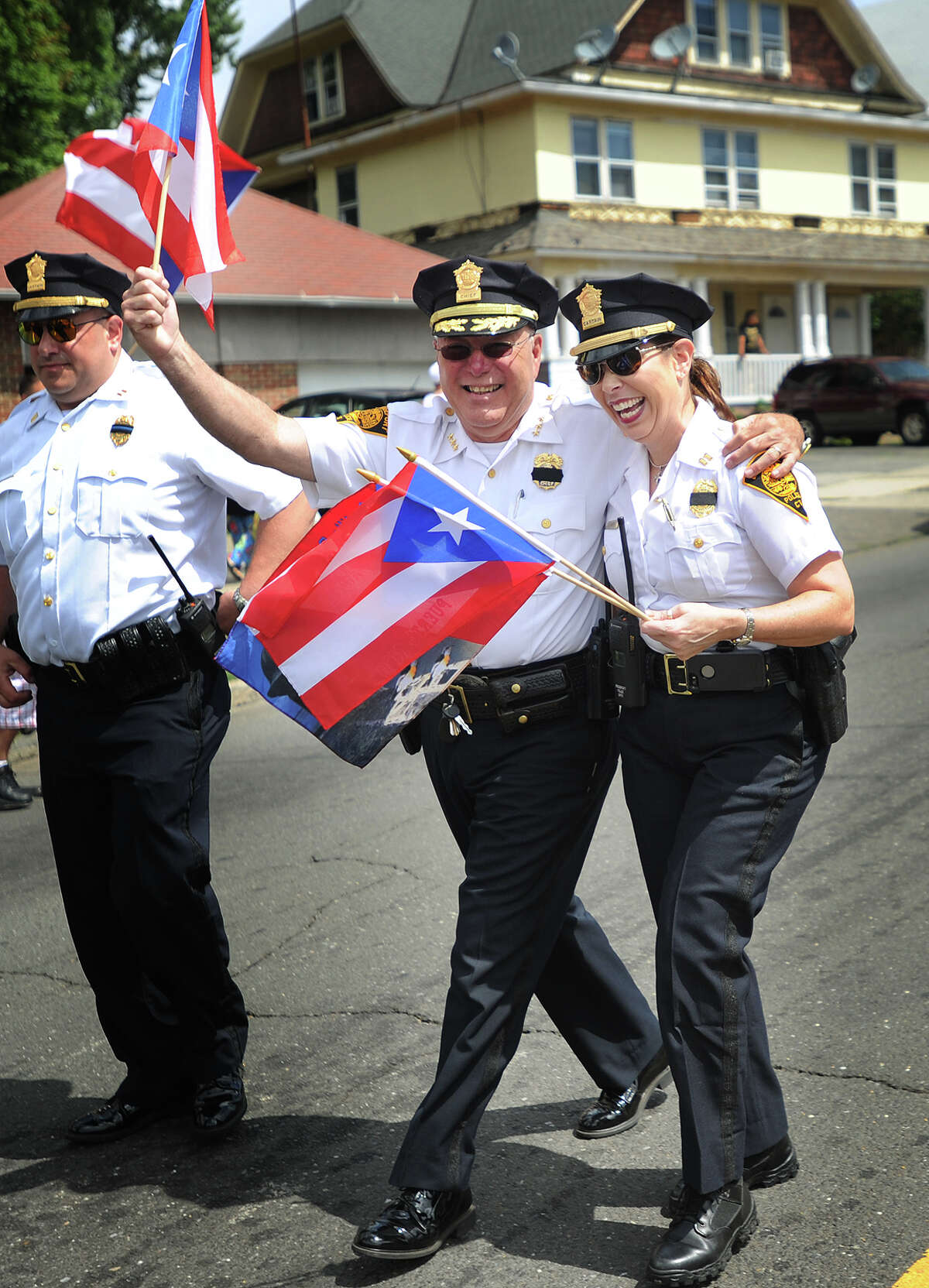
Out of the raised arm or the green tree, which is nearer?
the raised arm

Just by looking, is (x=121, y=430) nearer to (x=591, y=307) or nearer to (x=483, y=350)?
(x=483, y=350)

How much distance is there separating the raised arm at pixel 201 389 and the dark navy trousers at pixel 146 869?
76 centimetres

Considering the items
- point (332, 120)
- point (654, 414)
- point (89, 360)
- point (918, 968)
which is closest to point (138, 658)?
point (89, 360)

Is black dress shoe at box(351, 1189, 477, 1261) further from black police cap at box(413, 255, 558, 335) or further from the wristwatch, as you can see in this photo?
black police cap at box(413, 255, 558, 335)

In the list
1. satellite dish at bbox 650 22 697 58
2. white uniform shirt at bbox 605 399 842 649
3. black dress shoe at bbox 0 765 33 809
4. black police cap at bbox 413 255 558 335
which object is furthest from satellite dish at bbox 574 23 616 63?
white uniform shirt at bbox 605 399 842 649

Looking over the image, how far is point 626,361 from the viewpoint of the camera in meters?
3.17

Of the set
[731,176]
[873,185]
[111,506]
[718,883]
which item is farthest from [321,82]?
[718,883]

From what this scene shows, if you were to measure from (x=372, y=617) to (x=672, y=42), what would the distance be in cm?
3244

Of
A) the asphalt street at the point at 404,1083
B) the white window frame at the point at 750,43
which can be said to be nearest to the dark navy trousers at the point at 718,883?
the asphalt street at the point at 404,1083

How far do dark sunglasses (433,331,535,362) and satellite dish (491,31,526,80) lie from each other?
2962 cm

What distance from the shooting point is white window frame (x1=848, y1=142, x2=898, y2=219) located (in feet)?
121

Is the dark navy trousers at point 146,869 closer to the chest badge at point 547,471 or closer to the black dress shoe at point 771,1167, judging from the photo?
the chest badge at point 547,471

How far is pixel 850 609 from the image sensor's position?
305cm

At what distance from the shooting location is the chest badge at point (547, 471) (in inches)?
134
